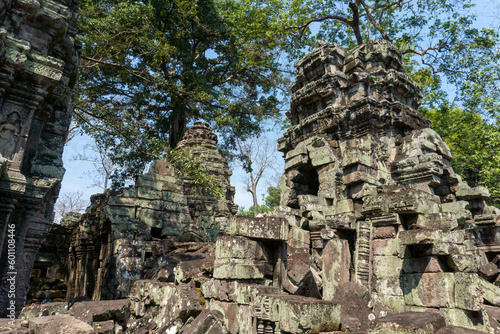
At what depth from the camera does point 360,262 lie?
5.32 metres

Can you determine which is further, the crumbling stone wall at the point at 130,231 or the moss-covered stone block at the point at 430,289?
the crumbling stone wall at the point at 130,231

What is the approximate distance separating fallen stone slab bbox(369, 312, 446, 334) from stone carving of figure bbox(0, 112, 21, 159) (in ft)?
14.2

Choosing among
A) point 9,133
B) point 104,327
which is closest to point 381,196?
point 104,327

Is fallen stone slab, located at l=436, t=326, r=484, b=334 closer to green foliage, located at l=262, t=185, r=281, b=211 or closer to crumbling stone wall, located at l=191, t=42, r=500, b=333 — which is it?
crumbling stone wall, located at l=191, t=42, r=500, b=333

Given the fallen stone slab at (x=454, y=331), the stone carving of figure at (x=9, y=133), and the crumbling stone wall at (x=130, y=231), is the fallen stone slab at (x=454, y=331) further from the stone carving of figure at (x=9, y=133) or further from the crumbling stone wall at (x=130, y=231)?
the crumbling stone wall at (x=130, y=231)

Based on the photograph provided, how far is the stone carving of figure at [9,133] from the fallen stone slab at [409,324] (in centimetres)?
432

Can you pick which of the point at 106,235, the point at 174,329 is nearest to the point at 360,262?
the point at 174,329

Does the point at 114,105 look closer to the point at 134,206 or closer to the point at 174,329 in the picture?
the point at 134,206

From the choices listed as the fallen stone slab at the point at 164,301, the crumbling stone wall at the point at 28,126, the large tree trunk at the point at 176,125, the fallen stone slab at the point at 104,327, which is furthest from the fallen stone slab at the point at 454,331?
the large tree trunk at the point at 176,125

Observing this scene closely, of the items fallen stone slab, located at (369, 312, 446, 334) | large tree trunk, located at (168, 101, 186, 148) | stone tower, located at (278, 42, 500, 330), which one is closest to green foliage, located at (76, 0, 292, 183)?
large tree trunk, located at (168, 101, 186, 148)

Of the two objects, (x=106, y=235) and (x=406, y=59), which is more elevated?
(x=406, y=59)

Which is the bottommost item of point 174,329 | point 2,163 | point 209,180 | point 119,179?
point 174,329

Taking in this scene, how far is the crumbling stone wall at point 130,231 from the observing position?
6.88m

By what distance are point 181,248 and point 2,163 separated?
439 centimetres
